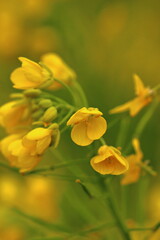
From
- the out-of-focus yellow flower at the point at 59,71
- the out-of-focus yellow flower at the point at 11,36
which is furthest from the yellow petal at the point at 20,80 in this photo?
the out-of-focus yellow flower at the point at 11,36

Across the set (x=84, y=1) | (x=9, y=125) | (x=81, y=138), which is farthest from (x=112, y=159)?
(x=84, y=1)

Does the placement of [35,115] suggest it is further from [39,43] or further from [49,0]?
[49,0]

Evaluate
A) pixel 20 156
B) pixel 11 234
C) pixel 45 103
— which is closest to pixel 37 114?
pixel 45 103

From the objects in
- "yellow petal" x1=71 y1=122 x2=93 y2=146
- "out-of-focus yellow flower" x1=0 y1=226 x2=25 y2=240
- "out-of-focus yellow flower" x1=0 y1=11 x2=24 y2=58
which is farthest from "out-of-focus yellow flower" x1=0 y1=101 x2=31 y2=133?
"out-of-focus yellow flower" x1=0 y1=11 x2=24 y2=58

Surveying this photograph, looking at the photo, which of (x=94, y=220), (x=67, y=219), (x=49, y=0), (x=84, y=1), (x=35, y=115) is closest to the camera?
(x=35, y=115)

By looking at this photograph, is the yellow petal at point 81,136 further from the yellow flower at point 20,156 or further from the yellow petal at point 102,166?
the yellow flower at point 20,156

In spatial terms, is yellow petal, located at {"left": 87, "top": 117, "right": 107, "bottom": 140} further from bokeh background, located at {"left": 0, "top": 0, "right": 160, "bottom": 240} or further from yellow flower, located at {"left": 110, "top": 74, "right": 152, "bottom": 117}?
bokeh background, located at {"left": 0, "top": 0, "right": 160, "bottom": 240}
